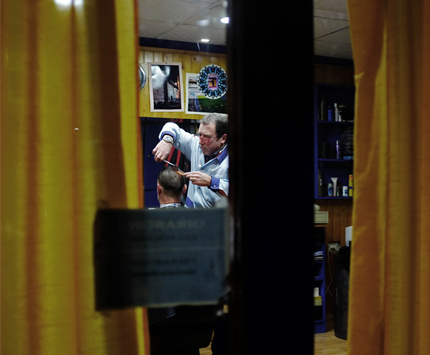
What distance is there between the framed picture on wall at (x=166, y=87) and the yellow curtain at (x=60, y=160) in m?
3.26

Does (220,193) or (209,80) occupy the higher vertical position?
(209,80)

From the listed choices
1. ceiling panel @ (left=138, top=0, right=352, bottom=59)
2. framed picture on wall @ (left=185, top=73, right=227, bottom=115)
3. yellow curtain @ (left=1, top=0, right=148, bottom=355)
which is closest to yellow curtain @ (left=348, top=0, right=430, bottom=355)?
yellow curtain @ (left=1, top=0, right=148, bottom=355)

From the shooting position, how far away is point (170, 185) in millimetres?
1689

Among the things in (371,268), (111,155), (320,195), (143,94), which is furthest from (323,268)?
(111,155)

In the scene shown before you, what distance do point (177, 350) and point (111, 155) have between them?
157 centimetres

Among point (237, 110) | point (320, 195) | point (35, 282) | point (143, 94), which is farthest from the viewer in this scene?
point (320, 195)

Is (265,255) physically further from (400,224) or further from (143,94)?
(143,94)

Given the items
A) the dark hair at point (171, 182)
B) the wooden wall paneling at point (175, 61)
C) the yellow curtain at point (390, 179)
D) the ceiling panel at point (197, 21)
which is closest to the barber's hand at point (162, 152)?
the dark hair at point (171, 182)

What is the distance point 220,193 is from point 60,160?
1.04 ft

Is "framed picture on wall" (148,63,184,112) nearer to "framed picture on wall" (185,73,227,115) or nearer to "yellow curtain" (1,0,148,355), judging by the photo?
"framed picture on wall" (185,73,227,115)

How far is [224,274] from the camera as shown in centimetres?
54

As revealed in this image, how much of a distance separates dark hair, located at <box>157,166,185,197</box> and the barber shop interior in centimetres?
9

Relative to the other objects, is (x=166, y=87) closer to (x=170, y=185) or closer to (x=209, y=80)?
(x=209, y=80)

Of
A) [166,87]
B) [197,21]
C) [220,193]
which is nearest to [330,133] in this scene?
[166,87]
